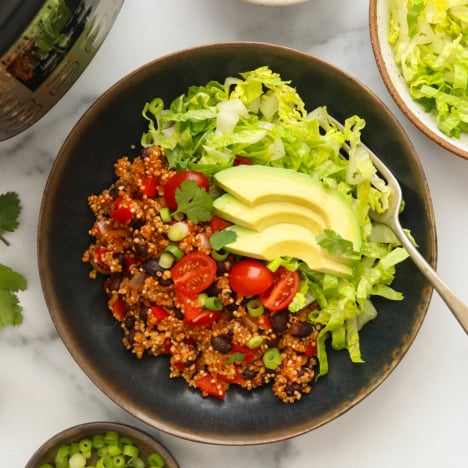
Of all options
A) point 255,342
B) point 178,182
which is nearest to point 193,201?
point 178,182

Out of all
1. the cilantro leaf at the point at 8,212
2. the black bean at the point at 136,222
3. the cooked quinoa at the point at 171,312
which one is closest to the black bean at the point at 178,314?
the cooked quinoa at the point at 171,312

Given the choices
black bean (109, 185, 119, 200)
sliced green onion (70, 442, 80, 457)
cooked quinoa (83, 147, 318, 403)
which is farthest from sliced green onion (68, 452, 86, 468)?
black bean (109, 185, 119, 200)

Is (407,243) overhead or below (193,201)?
below

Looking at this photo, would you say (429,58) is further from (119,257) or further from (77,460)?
(77,460)

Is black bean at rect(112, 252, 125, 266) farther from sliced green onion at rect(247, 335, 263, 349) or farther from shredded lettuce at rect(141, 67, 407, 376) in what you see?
sliced green onion at rect(247, 335, 263, 349)

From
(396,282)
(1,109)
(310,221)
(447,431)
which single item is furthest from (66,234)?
(447,431)
